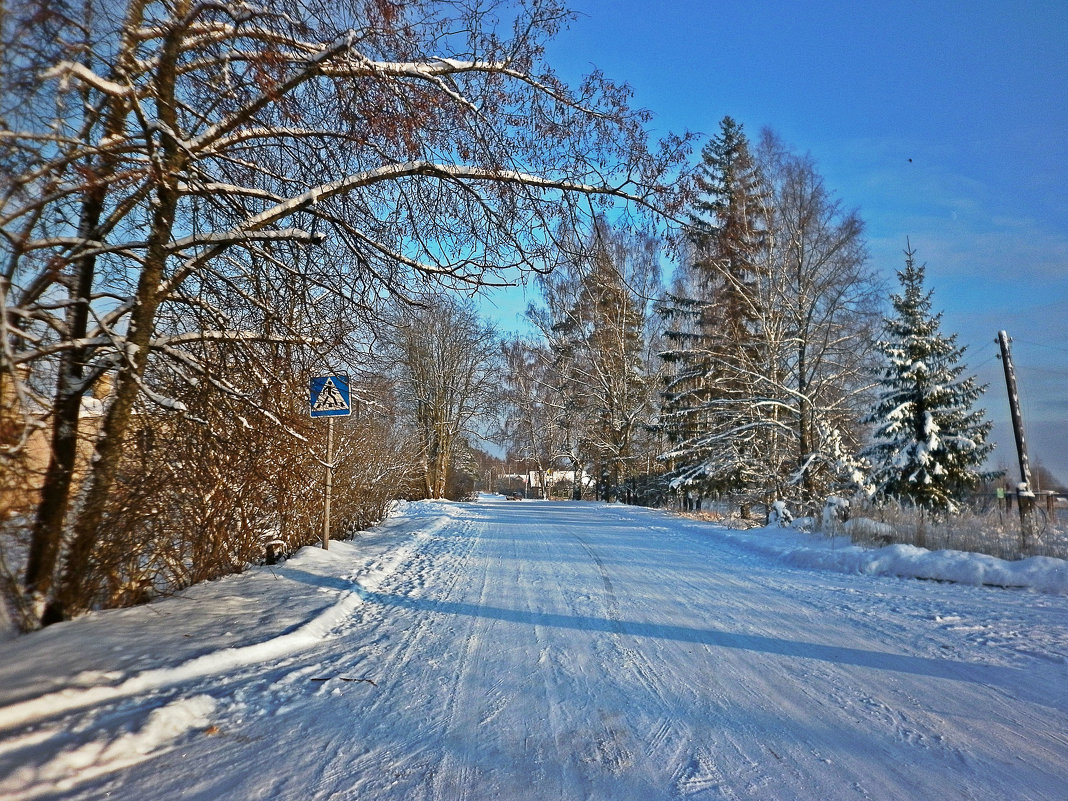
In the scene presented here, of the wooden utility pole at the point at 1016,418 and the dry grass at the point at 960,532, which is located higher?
the wooden utility pole at the point at 1016,418

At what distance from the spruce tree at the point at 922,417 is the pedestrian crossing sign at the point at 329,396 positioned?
21.7 meters

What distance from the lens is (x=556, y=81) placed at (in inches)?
208

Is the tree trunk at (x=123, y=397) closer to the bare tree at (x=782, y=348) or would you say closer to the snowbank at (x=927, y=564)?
the snowbank at (x=927, y=564)

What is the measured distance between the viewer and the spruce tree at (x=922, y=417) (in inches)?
943

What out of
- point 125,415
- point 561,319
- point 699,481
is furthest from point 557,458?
point 125,415

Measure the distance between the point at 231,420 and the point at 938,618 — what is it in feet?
24.4

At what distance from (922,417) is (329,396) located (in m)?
24.3

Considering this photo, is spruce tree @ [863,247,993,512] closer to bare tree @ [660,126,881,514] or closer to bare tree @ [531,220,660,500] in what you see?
bare tree @ [660,126,881,514]

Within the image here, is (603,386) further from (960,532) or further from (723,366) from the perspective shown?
(960,532)

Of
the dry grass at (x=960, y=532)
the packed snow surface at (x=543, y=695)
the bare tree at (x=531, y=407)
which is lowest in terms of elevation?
the packed snow surface at (x=543, y=695)

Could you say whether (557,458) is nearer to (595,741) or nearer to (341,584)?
(341,584)

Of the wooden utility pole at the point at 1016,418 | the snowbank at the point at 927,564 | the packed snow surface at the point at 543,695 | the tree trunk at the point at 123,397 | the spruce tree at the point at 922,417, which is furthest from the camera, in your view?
the spruce tree at the point at 922,417

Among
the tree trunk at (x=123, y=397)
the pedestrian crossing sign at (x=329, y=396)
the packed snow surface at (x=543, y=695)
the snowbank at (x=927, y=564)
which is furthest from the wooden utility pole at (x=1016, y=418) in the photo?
the tree trunk at (x=123, y=397)

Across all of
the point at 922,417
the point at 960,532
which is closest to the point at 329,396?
the point at 960,532
